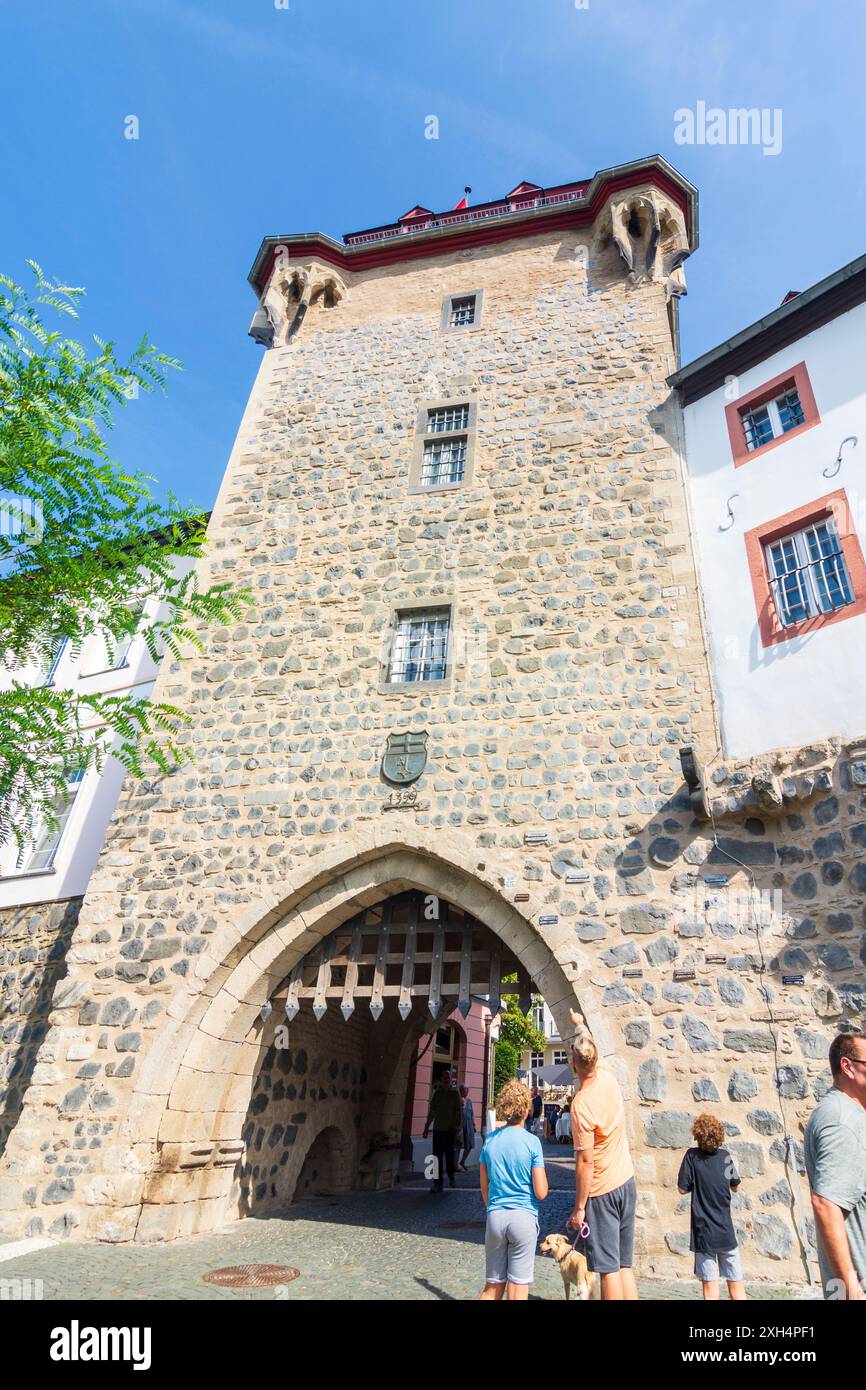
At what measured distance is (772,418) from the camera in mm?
8672

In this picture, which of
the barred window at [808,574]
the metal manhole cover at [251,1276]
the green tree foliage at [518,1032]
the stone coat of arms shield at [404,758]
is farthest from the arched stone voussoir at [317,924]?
the green tree foliage at [518,1032]

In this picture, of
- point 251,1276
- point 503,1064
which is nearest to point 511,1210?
point 251,1276

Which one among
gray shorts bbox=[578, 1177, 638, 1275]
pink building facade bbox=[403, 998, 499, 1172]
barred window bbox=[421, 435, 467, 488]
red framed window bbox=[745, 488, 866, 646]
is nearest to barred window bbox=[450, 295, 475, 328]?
barred window bbox=[421, 435, 467, 488]

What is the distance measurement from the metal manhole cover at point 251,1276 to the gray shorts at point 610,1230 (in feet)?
8.75

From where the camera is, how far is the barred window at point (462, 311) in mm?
11797

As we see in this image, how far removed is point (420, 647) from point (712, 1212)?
5954 mm

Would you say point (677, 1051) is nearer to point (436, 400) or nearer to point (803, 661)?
point (803, 661)

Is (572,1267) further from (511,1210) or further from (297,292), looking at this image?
(297,292)

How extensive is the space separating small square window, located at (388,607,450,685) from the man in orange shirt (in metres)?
5.21

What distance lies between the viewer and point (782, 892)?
652 centimetres
